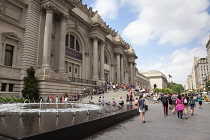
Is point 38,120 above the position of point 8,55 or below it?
below

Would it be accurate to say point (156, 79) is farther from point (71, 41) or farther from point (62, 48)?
point (62, 48)

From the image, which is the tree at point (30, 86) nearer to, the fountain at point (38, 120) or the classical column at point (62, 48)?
the classical column at point (62, 48)

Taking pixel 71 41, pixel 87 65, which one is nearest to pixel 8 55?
pixel 71 41

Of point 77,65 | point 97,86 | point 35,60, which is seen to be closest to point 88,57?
point 77,65

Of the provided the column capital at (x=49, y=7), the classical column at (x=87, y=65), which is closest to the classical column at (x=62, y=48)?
Answer: the column capital at (x=49, y=7)

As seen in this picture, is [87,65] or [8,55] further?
[87,65]

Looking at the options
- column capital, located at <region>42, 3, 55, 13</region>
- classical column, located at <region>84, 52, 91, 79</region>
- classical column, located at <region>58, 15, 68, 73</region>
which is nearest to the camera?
column capital, located at <region>42, 3, 55, 13</region>

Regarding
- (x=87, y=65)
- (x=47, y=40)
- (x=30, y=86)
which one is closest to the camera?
(x=30, y=86)

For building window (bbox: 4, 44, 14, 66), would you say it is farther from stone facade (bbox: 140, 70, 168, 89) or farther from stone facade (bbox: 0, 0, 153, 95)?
stone facade (bbox: 140, 70, 168, 89)

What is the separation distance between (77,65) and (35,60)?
413 inches

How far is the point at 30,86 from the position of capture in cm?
1927

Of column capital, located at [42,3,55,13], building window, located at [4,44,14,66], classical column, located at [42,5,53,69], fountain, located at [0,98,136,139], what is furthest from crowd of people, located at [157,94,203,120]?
column capital, located at [42,3,55,13]

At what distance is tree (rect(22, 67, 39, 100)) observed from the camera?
19.1 metres

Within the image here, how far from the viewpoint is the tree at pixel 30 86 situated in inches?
751
